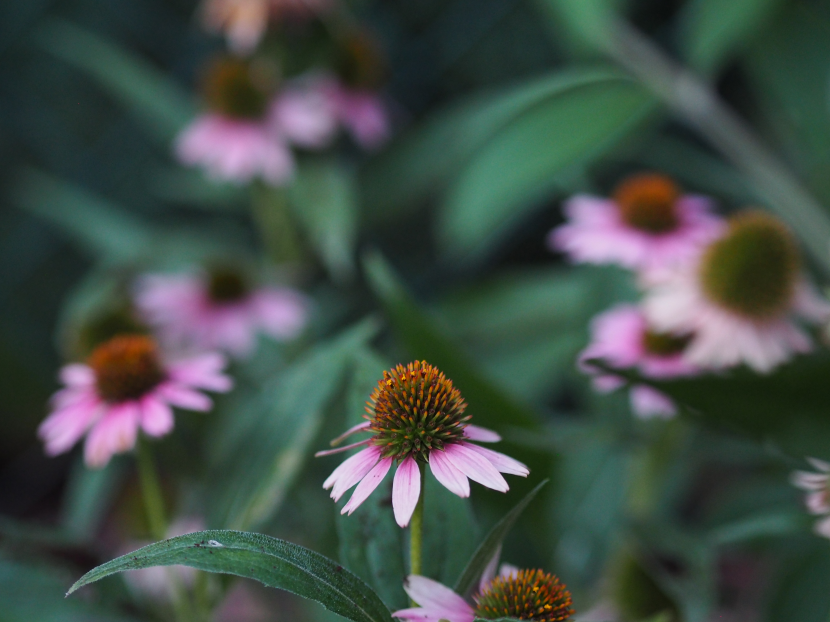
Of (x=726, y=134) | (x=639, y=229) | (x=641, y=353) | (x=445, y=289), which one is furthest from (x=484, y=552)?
(x=445, y=289)

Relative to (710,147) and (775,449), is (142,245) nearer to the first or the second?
(775,449)

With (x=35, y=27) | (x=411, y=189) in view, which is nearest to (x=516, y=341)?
(x=411, y=189)

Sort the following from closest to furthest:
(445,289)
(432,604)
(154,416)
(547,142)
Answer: (432,604), (154,416), (547,142), (445,289)

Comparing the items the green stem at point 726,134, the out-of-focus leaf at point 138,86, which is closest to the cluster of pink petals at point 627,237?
the green stem at point 726,134

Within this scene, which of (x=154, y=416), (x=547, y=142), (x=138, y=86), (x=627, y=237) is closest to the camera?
(x=154, y=416)

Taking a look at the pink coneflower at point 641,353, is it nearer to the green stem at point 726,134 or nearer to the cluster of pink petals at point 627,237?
the cluster of pink petals at point 627,237

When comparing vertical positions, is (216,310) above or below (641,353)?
above

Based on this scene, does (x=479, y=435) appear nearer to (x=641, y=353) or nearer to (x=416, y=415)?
(x=416, y=415)
